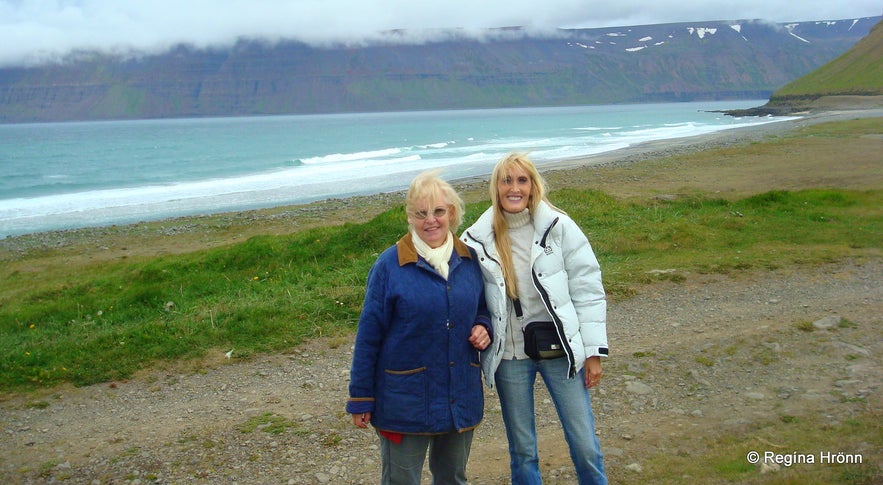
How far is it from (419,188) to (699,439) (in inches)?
108

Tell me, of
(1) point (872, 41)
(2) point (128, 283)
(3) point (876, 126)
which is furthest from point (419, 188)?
(1) point (872, 41)

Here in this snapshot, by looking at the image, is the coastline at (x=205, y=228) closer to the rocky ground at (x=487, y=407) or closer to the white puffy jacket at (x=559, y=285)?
the rocky ground at (x=487, y=407)

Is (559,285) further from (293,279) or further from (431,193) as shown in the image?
(293,279)

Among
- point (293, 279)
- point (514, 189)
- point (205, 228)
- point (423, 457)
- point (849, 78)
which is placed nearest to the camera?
point (423, 457)

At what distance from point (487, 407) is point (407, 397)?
246cm

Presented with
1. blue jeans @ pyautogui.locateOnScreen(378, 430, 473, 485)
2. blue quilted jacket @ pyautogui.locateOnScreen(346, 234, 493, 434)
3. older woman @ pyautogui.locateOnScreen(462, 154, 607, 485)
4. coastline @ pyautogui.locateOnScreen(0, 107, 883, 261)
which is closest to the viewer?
blue quilted jacket @ pyautogui.locateOnScreen(346, 234, 493, 434)

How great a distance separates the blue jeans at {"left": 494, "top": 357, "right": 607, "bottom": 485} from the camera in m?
3.46

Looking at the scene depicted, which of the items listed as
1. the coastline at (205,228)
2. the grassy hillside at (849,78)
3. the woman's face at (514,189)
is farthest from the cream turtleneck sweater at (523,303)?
the grassy hillside at (849,78)

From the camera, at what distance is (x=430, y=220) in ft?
10.6

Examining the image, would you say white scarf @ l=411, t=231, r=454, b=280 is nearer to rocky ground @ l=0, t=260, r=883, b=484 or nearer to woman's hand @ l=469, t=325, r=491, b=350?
woman's hand @ l=469, t=325, r=491, b=350

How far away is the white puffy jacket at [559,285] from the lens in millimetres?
3367

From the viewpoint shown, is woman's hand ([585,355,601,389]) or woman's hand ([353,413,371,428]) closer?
woman's hand ([353,413,371,428])

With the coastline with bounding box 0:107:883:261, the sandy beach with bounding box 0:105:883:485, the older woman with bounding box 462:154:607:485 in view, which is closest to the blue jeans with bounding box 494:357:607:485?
the older woman with bounding box 462:154:607:485

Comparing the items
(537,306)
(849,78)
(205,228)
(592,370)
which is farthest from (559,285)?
(849,78)
